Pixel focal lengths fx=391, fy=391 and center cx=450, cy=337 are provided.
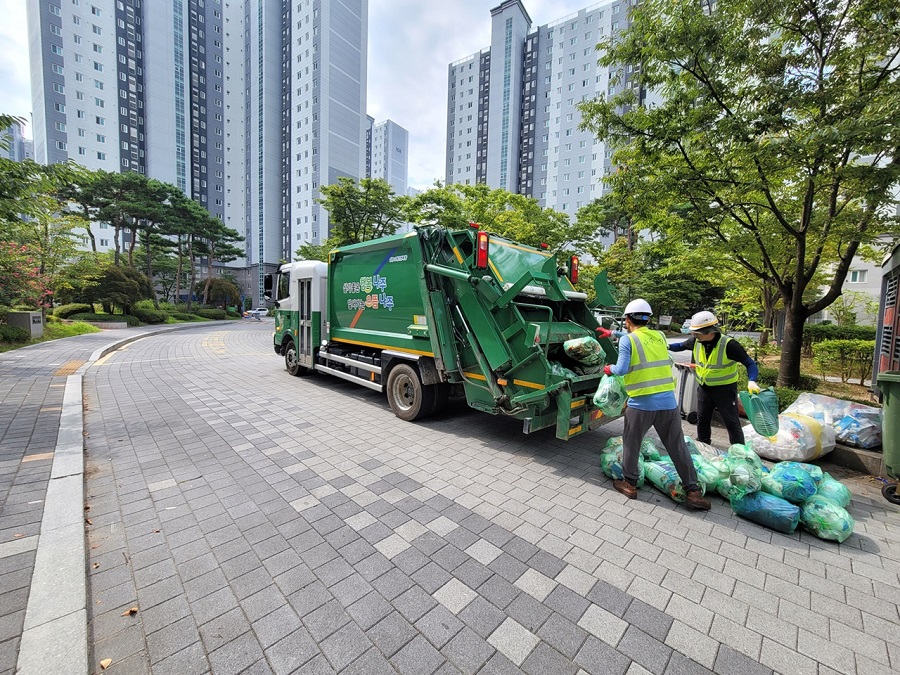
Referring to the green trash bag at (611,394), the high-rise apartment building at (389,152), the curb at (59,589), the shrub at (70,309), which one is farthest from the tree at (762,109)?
the high-rise apartment building at (389,152)

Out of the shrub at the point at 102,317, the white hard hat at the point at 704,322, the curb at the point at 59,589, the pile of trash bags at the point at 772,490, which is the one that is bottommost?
the curb at the point at 59,589

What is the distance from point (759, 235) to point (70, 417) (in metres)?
10.6

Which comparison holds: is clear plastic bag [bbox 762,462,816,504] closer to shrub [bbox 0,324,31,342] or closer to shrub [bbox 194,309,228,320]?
shrub [bbox 0,324,31,342]

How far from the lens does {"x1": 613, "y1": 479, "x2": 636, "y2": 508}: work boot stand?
352 cm

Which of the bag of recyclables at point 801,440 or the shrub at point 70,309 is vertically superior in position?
the shrub at point 70,309

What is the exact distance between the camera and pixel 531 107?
6512 cm

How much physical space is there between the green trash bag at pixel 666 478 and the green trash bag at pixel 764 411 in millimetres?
911

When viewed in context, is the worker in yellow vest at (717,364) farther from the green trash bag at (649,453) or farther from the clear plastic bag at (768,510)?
the clear plastic bag at (768,510)

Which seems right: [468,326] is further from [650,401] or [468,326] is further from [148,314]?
[148,314]

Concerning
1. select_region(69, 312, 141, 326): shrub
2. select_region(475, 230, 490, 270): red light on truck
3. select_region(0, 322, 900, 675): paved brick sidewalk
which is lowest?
select_region(0, 322, 900, 675): paved brick sidewalk

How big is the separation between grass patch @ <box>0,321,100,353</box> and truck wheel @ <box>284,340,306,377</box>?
9316 mm

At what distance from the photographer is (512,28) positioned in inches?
2518

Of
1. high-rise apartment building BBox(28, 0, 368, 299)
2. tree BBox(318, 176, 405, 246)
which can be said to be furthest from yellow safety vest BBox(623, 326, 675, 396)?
high-rise apartment building BBox(28, 0, 368, 299)

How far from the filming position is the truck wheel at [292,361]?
8.93 meters
